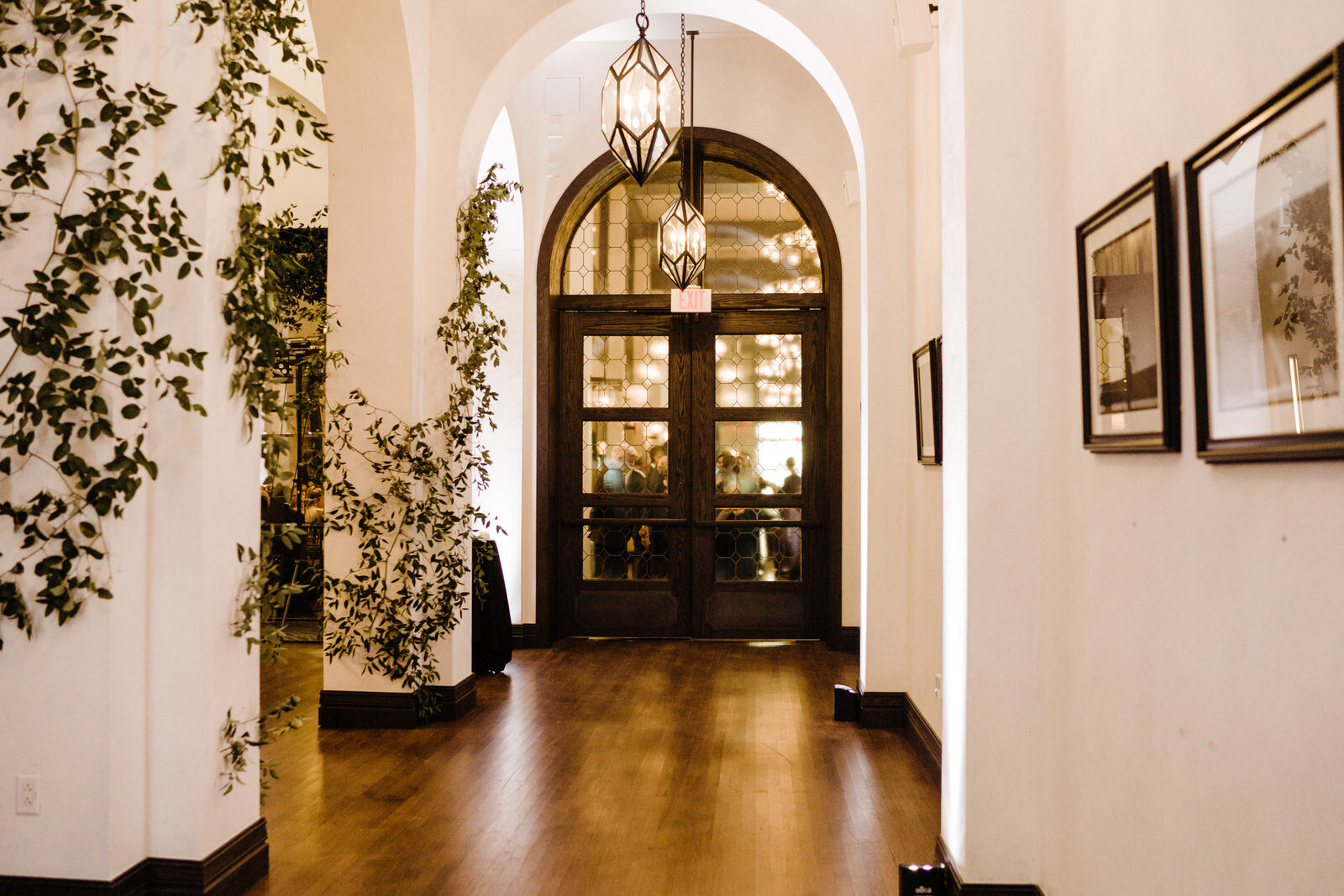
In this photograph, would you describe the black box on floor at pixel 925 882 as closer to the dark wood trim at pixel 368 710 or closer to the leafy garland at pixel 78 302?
the leafy garland at pixel 78 302

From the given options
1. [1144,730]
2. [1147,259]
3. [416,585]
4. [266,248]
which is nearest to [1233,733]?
[1144,730]

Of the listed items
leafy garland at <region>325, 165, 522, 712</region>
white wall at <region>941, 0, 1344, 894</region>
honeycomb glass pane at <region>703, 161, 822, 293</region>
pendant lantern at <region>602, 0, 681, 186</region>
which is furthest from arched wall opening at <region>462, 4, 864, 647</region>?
white wall at <region>941, 0, 1344, 894</region>

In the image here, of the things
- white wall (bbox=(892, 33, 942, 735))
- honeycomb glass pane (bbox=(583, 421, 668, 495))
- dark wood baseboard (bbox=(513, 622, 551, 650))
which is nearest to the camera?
white wall (bbox=(892, 33, 942, 735))

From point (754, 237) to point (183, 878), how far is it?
6034mm

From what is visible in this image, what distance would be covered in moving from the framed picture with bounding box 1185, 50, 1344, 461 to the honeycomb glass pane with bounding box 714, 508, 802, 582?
5.81 metres

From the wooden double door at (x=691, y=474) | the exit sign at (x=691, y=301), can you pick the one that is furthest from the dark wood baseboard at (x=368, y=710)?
the exit sign at (x=691, y=301)

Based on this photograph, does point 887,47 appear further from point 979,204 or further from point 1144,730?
point 1144,730

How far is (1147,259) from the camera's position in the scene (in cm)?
201

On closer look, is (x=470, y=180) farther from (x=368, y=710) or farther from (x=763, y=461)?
(x=763, y=461)

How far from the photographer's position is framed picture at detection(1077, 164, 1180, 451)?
1.92 meters

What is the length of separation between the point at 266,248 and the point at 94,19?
2.53ft

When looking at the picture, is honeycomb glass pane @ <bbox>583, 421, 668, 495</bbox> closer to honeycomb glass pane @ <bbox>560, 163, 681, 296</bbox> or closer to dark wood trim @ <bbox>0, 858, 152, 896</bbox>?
honeycomb glass pane @ <bbox>560, 163, 681, 296</bbox>

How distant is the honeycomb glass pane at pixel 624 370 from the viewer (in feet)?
25.1

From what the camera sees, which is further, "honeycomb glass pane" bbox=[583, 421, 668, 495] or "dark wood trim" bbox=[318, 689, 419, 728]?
"honeycomb glass pane" bbox=[583, 421, 668, 495]
